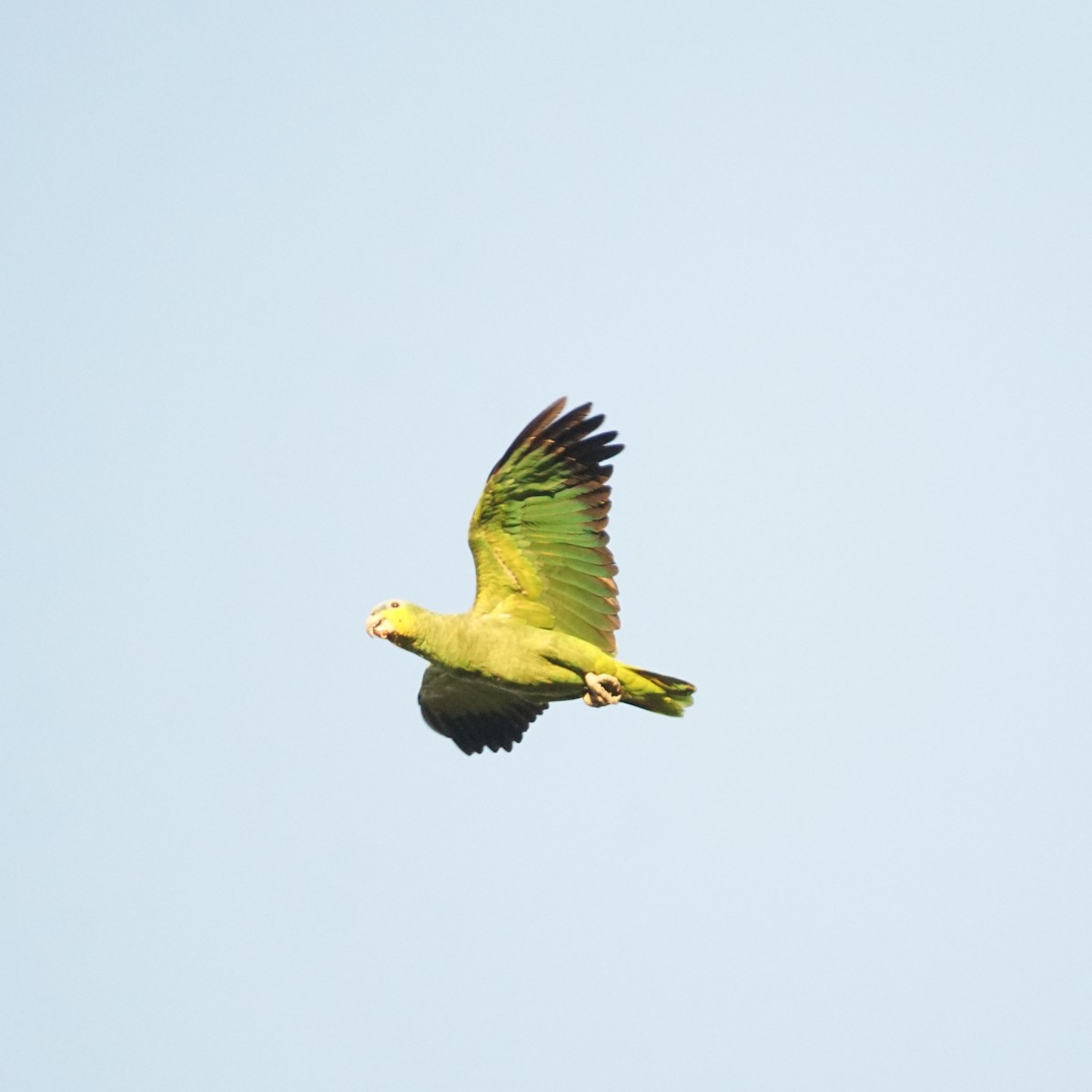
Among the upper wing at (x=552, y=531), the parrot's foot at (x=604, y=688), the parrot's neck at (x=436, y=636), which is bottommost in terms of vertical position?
the parrot's foot at (x=604, y=688)

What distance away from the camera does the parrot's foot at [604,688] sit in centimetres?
1368

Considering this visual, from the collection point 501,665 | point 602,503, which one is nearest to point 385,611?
point 501,665

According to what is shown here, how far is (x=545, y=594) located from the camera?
45.6 ft

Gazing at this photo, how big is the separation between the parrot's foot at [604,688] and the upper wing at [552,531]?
14.4 inches

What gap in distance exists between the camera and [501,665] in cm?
1379

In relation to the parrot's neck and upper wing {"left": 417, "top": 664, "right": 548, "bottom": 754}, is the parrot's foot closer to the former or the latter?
the parrot's neck

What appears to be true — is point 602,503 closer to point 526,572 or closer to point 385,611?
point 526,572

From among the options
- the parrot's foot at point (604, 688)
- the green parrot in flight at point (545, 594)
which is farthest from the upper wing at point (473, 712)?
the parrot's foot at point (604, 688)

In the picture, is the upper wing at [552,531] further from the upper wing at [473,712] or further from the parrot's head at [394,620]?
the upper wing at [473,712]

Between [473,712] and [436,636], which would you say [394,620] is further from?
[473,712]

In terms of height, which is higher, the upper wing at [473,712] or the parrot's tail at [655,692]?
the upper wing at [473,712]

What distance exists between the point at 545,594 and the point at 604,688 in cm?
90

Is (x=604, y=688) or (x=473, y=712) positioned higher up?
(x=473, y=712)

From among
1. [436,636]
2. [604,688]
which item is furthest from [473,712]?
[604,688]
